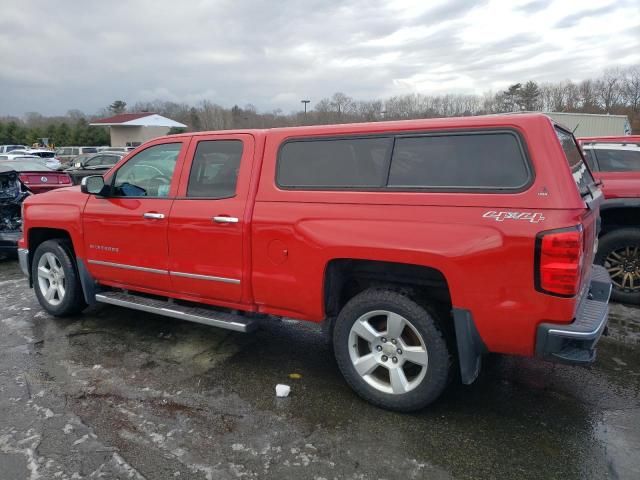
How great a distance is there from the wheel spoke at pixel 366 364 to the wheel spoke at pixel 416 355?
0.23m

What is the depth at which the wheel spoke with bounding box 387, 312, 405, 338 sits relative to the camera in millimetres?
3160

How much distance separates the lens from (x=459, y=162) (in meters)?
2.95

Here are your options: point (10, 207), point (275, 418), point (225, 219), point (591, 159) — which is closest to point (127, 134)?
point (10, 207)

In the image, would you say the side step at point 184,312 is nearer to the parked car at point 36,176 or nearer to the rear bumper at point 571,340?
the rear bumper at point 571,340

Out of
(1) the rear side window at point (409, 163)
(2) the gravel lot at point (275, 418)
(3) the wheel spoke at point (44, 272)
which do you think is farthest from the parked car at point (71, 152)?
(1) the rear side window at point (409, 163)

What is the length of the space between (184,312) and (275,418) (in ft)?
4.29

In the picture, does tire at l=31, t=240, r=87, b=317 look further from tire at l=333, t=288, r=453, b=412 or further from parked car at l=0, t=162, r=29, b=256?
parked car at l=0, t=162, r=29, b=256

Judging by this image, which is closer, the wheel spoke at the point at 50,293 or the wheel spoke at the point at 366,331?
the wheel spoke at the point at 366,331

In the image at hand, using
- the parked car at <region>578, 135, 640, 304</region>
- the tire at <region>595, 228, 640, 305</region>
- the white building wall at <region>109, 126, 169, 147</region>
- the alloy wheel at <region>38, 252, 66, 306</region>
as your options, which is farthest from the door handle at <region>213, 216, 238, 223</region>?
the white building wall at <region>109, 126, 169, 147</region>

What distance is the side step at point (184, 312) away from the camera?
12.3 ft

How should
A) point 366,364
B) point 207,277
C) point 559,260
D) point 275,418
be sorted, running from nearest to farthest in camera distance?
point 559,260 → point 275,418 → point 366,364 → point 207,277

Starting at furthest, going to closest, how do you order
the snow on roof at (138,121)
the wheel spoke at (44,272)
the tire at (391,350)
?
the snow on roof at (138,121) → the wheel spoke at (44,272) → the tire at (391,350)

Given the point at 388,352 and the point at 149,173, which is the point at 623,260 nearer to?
the point at 388,352

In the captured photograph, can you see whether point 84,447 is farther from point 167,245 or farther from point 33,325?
point 33,325
